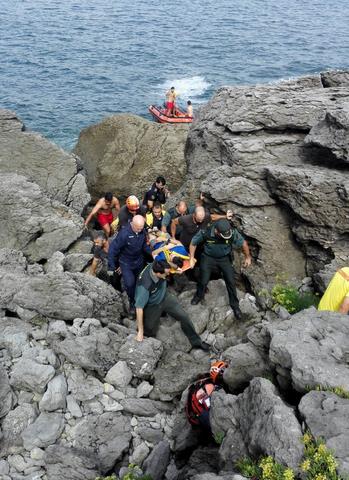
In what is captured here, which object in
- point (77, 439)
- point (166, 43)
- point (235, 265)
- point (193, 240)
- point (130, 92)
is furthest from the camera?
point (166, 43)

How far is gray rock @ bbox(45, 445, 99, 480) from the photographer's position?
8258 mm

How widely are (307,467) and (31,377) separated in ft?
19.6

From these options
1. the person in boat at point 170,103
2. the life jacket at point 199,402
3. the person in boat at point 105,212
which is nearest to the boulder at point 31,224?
the person in boat at point 105,212

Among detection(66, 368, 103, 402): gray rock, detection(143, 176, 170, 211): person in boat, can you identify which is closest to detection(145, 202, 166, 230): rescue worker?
detection(143, 176, 170, 211): person in boat

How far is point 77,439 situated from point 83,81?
4232 cm

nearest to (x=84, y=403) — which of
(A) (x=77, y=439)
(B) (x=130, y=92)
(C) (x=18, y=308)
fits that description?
(A) (x=77, y=439)

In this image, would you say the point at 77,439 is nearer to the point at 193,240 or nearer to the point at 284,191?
the point at 193,240

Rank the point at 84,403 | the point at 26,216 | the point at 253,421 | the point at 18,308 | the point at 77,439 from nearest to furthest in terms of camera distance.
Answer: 1. the point at 253,421
2. the point at 77,439
3. the point at 84,403
4. the point at 18,308
5. the point at 26,216

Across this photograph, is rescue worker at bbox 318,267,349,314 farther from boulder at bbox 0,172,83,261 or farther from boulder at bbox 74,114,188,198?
boulder at bbox 74,114,188,198

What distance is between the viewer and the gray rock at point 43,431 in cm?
874

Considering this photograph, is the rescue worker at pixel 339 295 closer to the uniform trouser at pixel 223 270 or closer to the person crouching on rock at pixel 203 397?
the person crouching on rock at pixel 203 397

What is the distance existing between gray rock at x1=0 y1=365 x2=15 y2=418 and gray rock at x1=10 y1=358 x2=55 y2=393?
0.14 metres

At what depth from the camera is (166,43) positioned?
5972 cm

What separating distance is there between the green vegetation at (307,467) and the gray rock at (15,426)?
4774 millimetres
